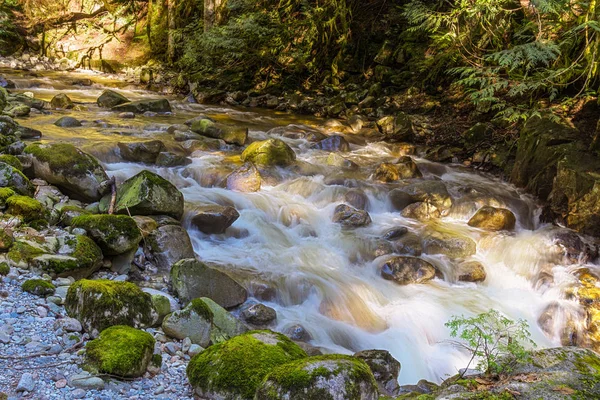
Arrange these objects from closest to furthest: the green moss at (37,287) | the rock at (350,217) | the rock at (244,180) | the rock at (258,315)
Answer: the green moss at (37,287) < the rock at (258,315) < the rock at (350,217) < the rock at (244,180)

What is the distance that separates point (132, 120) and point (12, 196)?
6736 millimetres

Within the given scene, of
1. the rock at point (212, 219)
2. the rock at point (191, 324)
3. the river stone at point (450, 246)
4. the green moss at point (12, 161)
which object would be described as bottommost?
the river stone at point (450, 246)

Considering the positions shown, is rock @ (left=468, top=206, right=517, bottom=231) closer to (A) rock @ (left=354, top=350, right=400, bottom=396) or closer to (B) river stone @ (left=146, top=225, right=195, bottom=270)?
(A) rock @ (left=354, top=350, right=400, bottom=396)

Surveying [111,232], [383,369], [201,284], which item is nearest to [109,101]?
[111,232]

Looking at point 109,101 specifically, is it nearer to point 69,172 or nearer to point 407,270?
point 69,172

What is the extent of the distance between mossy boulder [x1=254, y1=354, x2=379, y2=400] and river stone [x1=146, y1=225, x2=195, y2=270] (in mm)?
2938

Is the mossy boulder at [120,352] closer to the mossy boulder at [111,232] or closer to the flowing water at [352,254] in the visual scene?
the mossy boulder at [111,232]

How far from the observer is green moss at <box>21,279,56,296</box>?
364 cm

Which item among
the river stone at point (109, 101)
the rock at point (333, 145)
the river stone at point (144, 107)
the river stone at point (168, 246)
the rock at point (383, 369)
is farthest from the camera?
the river stone at point (109, 101)

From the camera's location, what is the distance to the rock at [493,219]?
25.2 feet

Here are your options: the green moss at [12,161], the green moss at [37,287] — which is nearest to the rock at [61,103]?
the green moss at [12,161]

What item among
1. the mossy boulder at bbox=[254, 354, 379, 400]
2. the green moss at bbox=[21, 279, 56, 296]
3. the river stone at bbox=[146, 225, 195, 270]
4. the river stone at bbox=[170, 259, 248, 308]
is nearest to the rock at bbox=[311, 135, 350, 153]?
the river stone at bbox=[146, 225, 195, 270]

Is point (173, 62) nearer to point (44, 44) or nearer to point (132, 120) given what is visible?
point (44, 44)

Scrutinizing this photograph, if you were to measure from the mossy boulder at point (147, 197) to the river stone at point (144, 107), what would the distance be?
6.68 metres
